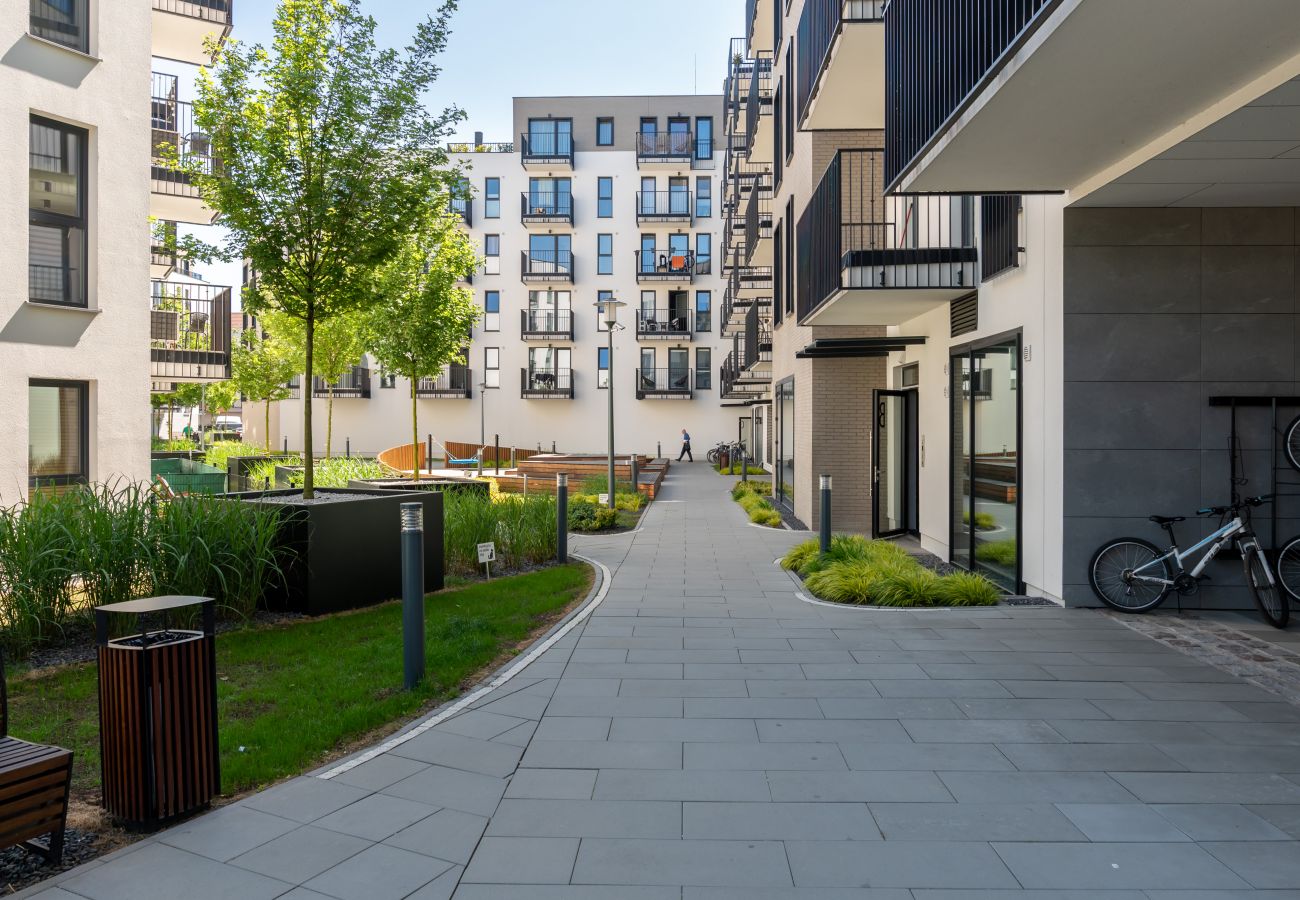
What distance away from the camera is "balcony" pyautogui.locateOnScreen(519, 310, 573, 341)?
46.7m

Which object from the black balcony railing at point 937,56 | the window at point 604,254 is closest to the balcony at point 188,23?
the black balcony railing at point 937,56

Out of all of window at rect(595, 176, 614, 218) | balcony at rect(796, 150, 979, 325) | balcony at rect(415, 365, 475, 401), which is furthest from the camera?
window at rect(595, 176, 614, 218)

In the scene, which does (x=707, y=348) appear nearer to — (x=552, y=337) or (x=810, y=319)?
(x=552, y=337)

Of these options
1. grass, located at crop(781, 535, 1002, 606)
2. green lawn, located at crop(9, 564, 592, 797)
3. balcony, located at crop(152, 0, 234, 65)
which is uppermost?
balcony, located at crop(152, 0, 234, 65)

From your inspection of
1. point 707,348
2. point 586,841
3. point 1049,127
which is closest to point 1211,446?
point 1049,127

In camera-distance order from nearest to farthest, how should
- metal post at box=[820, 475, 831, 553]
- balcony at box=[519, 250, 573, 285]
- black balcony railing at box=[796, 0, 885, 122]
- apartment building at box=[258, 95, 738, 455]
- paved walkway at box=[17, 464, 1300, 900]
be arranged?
paved walkway at box=[17, 464, 1300, 900] < black balcony railing at box=[796, 0, 885, 122] < metal post at box=[820, 475, 831, 553] < balcony at box=[519, 250, 573, 285] < apartment building at box=[258, 95, 738, 455]

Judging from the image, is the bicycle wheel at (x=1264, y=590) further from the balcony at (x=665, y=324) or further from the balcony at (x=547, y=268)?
the balcony at (x=547, y=268)

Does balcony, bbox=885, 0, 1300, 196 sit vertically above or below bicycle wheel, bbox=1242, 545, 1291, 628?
above

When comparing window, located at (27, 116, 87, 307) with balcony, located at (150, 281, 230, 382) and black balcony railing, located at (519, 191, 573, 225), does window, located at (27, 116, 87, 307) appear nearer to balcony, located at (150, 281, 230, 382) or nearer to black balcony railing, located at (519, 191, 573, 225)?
balcony, located at (150, 281, 230, 382)

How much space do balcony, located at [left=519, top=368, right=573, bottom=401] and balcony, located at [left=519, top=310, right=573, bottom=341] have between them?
170cm

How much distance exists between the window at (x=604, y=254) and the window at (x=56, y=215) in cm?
3627

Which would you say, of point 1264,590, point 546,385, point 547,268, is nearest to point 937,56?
point 1264,590

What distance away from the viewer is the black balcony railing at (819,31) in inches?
439

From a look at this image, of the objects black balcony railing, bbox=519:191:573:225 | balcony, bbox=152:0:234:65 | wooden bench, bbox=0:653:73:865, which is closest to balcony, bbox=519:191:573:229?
black balcony railing, bbox=519:191:573:225
